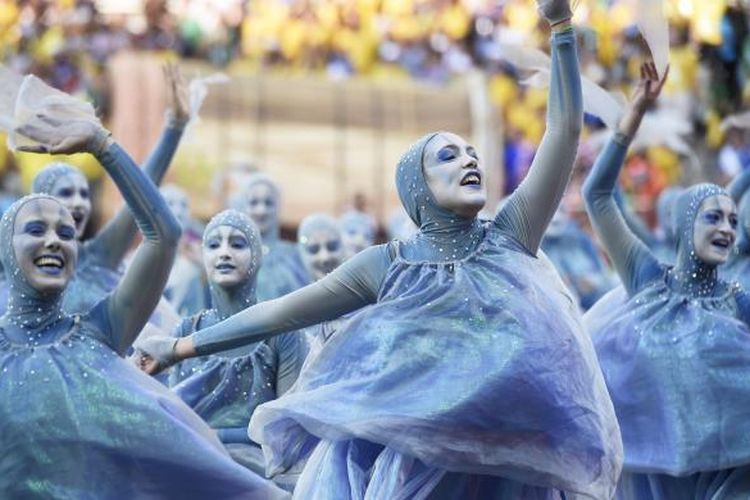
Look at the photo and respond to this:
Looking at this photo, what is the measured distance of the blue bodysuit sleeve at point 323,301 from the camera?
6.73m

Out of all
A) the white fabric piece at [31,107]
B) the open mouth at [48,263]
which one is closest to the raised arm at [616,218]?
the white fabric piece at [31,107]

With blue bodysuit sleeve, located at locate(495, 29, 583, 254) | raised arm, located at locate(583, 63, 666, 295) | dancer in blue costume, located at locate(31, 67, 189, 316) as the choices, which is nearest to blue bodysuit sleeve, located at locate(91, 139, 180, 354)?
blue bodysuit sleeve, located at locate(495, 29, 583, 254)

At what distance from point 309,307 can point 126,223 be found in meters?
2.61

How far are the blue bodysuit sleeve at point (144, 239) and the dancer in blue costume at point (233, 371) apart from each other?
1.05 metres

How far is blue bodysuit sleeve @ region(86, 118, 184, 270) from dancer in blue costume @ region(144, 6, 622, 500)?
1.84 metres

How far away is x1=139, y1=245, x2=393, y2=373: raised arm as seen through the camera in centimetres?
673

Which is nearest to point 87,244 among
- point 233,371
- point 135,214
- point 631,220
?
point 233,371

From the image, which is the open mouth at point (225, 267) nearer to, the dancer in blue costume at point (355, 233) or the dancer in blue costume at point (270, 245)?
the dancer in blue costume at point (270, 245)

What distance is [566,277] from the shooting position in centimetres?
1289

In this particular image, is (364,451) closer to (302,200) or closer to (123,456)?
(123,456)

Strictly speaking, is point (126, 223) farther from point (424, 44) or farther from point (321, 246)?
point (424, 44)

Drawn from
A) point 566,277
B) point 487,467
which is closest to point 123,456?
point 487,467

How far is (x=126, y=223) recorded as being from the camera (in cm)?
920

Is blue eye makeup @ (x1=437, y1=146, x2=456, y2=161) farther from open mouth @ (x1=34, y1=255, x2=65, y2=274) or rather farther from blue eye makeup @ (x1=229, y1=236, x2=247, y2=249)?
blue eye makeup @ (x1=229, y1=236, x2=247, y2=249)
